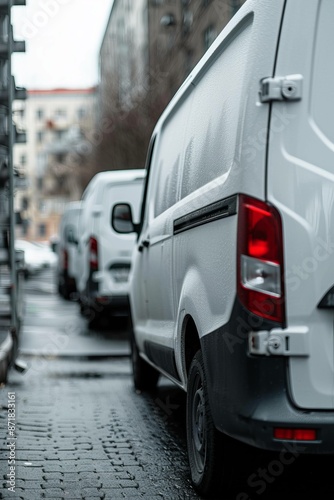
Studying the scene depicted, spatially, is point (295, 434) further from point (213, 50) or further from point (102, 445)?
point (102, 445)

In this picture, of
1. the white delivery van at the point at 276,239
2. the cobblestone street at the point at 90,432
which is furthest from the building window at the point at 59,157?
the white delivery van at the point at 276,239

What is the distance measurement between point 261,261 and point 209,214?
0.64 meters

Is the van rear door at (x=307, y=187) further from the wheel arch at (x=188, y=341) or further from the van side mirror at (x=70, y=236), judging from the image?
the van side mirror at (x=70, y=236)

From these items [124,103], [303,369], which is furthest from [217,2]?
[303,369]

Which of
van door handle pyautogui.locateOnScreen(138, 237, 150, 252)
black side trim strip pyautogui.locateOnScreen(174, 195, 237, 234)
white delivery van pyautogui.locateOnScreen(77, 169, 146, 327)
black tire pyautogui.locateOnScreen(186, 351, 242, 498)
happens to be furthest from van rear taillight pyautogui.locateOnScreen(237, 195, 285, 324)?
white delivery van pyautogui.locateOnScreen(77, 169, 146, 327)

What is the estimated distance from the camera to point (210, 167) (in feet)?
15.8

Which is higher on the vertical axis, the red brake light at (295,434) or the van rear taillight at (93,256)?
the red brake light at (295,434)

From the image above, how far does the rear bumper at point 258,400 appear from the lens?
3980mm

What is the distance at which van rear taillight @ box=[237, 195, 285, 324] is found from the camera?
401 centimetres

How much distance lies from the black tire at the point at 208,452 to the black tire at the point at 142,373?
3622mm

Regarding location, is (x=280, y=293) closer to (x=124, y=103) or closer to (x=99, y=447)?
(x=99, y=447)

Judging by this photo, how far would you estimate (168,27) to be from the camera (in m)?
42.6

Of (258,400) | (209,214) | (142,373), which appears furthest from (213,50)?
(142,373)

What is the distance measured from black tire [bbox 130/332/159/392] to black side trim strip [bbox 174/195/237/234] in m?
3.33
